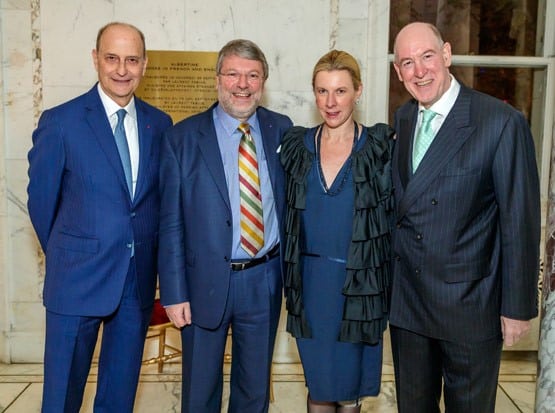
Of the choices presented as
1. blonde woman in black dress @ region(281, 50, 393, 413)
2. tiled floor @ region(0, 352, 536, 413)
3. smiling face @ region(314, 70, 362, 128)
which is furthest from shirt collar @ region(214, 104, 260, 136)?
tiled floor @ region(0, 352, 536, 413)

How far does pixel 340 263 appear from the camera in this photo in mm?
2500

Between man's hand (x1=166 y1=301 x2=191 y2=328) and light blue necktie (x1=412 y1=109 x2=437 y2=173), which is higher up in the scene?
light blue necktie (x1=412 y1=109 x2=437 y2=173)

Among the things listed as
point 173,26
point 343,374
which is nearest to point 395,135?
point 343,374

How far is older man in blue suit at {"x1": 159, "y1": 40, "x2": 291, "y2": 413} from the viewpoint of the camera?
8.41ft

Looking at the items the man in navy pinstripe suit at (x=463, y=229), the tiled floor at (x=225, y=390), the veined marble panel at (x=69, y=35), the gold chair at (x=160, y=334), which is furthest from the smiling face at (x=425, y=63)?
the veined marble panel at (x=69, y=35)

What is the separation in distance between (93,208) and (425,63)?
4.58ft

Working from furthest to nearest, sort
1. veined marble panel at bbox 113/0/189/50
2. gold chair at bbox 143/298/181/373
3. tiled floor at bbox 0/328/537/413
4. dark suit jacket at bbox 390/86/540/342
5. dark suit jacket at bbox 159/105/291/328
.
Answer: veined marble panel at bbox 113/0/189/50 < gold chair at bbox 143/298/181/373 < tiled floor at bbox 0/328/537/413 < dark suit jacket at bbox 159/105/291/328 < dark suit jacket at bbox 390/86/540/342

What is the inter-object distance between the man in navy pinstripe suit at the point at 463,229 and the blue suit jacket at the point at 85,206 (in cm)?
109

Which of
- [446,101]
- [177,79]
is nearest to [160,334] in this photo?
[177,79]

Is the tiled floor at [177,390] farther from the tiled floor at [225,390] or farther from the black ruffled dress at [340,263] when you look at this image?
the black ruffled dress at [340,263]

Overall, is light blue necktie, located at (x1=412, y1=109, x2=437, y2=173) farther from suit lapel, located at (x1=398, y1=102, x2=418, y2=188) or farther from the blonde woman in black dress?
the blonde woman in black dress

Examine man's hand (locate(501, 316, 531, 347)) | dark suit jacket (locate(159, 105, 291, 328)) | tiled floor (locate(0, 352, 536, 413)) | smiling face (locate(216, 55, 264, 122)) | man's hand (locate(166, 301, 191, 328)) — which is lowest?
tiled floor (locate(0, 352, 536, 413))

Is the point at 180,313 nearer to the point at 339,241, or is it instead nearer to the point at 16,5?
the point at 339,241

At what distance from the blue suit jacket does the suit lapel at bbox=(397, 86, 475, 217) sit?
109 cm
